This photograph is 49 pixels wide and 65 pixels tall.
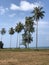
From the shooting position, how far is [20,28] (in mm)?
122000

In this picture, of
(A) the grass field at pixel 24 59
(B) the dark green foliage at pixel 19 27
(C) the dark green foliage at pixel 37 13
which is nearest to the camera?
(A) the grass field at pixel 24 59

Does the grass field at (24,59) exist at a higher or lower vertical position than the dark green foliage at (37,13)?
lower

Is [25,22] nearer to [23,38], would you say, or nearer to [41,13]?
[23,38]

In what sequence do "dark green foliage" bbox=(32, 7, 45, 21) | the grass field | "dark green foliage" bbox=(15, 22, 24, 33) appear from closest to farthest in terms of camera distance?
the grass field < "dark green foliage" bbox=(32, 7, 45, 21) < "dark green foliage" bbox=(15, 22, 24, 33)

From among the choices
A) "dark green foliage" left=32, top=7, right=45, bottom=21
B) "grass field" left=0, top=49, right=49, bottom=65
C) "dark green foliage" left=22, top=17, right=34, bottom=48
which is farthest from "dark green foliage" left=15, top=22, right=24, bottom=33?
"grass field" left=0, top=49, right=49, bottom=65

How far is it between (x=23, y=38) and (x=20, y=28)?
5770 mm

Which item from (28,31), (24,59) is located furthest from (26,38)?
(24,59)

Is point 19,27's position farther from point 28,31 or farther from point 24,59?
point 24,59

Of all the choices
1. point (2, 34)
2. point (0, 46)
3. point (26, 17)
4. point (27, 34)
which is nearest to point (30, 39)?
point (27, 34)

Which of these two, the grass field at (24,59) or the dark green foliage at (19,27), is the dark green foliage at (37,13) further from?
the grass field at (24,59)

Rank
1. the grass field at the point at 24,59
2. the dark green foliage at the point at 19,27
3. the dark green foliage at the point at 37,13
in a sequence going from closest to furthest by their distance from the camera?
the grass field at the point at 24,59, the dark green foliage at the point at 37,13, the dark green foliage at the point at 19,27

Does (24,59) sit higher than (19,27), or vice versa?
(19,27)

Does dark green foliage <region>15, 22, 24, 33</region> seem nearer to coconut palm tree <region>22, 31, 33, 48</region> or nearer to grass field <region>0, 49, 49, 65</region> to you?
coconut palm tree <region>22, 31, 33, 48</region>

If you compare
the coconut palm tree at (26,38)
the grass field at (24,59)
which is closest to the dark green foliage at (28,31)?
the coconut palm tree at (26,38)
